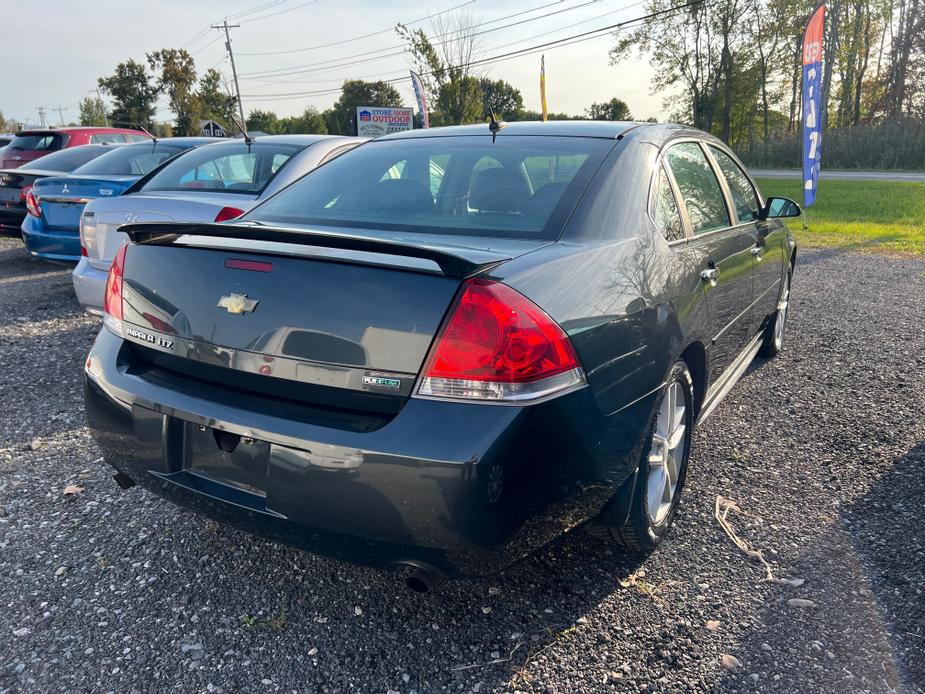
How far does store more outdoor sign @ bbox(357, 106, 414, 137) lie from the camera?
32312 millimetres

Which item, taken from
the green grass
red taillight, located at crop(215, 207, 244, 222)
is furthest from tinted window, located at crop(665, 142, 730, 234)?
the green grass

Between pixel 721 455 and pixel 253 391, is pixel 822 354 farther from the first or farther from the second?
pixel 253 391

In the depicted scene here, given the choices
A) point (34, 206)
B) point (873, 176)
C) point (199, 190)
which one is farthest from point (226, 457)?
point (873, 176)

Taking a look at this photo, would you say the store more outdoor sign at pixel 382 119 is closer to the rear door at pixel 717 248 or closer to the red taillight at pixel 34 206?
the red taillight at pixel 34 206

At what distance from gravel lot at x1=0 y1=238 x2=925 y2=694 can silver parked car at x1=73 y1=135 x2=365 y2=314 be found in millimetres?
1883

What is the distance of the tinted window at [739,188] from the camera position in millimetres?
3715

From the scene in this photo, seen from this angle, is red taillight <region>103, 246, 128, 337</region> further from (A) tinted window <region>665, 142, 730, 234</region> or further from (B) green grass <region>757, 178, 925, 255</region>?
(B) green grass <region>757, 178, 925, 255</region>

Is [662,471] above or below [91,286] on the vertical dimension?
below

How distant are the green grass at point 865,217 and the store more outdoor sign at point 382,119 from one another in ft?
55.9

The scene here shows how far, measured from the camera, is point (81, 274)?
5.18 meters

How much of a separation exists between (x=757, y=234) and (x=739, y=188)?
290 millimetres

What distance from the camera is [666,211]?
2.72m

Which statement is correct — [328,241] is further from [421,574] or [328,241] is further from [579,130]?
[579,130]

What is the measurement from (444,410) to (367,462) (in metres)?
0.24
